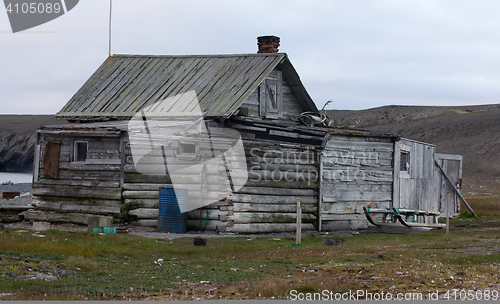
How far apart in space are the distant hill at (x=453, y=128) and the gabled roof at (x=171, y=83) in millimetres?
32577

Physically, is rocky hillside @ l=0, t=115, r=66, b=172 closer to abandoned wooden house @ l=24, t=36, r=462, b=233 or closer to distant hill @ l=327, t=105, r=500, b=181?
distant hill @ l=327, t=105, r=500, b=181

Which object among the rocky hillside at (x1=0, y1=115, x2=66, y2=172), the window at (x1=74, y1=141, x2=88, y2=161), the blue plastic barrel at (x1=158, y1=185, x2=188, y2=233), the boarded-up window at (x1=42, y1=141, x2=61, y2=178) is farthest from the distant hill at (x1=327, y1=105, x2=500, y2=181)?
the rocky hillside at (x1=0, y1=115, x2=66, y2=172)

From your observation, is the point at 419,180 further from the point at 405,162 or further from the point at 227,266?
the point at 227,266

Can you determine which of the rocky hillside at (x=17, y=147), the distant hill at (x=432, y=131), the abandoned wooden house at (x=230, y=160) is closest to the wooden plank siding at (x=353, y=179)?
the abandoned wooden house at (x=230, y=160)

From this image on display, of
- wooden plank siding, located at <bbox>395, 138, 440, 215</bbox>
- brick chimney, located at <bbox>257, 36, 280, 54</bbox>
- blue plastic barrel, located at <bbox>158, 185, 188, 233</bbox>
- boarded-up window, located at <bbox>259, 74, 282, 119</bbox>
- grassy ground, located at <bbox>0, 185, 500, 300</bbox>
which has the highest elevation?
brick chimney, located at <bbox>257, 36, 280, 54</bbox>

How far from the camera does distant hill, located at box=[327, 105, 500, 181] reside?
254 feet

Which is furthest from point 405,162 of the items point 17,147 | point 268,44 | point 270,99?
point 17,147

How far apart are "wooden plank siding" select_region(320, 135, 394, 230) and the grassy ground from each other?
331 cm

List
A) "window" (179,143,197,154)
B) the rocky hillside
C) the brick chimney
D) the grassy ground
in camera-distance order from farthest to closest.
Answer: the rocky hillside
the brick chimney
"window" (179,143,197,154)
the grassy ground

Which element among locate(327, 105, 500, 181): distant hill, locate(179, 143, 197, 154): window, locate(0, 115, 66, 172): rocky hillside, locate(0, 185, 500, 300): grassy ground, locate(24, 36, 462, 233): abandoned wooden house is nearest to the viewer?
locate(0, 185, 500, 300): grassy ground

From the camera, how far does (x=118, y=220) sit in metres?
17.8

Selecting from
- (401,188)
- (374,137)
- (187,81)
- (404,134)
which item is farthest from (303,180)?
(404,134)

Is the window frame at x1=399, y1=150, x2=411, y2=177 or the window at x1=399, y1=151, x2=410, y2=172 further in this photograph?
the window at x1=399, y1=151, x2=410, y2=172

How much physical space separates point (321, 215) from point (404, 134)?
87.6 m
